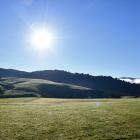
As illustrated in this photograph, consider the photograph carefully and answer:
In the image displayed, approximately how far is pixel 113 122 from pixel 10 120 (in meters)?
13.0

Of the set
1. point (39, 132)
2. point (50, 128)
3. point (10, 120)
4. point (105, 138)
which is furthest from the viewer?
point (10, 120)

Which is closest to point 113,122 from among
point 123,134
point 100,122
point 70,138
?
point 100,122

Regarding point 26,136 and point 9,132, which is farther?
point 9,132

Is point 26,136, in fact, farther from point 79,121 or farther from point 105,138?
point 79,121

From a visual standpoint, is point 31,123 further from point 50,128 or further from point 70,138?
point 70,138

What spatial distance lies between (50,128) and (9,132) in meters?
4.41

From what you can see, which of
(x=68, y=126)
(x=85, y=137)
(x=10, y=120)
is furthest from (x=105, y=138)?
(x=10, y=120)

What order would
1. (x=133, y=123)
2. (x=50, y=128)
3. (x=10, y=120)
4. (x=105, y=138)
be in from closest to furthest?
1. (x=105, y=138)
2. (x=50, y=128)
3. (x=133, y=123)
4. (x=10, y=120)

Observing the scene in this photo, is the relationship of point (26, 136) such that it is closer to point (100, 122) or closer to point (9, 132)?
point (9, 132)

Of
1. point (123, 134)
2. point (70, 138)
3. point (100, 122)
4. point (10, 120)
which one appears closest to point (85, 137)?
point (70, 138)

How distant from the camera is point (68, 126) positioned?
31719 mm

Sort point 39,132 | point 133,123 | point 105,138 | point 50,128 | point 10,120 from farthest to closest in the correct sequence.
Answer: point 10,120 → point 133,123 → point 50,128 → point 39,132 → point 105,138

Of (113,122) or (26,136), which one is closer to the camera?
(26,136)

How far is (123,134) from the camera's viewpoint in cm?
2741
